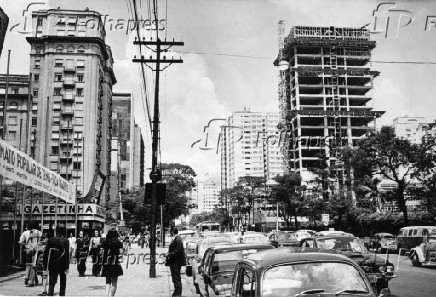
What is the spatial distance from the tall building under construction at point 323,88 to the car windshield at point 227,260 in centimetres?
A: 9267

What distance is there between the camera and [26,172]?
1477 cm

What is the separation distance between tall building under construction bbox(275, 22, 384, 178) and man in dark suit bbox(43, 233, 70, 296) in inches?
3652

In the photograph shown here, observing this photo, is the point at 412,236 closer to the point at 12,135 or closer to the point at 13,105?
the point at 12,135

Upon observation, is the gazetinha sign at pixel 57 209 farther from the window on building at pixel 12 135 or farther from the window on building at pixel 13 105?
the window on building at pixel 13 105

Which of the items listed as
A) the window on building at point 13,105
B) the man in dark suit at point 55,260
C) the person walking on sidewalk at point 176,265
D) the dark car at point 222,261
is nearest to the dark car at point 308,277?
the dark car at point 222,261

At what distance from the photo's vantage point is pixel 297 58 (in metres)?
110

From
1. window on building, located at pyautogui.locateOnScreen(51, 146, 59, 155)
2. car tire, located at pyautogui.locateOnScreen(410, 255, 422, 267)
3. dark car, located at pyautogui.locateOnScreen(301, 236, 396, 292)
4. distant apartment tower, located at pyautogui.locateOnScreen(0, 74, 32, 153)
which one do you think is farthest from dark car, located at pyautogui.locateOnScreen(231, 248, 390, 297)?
distant apartment tower, located at pyautogui.locateOnScreen(0, 74, 32, 153)

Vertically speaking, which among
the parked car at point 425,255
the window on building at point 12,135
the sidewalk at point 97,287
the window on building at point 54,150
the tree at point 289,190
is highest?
the window on building at point 12,135

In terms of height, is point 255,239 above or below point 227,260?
below

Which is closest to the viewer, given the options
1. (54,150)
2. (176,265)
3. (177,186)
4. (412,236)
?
(176,265)

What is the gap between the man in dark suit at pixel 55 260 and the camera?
10797 millimetres

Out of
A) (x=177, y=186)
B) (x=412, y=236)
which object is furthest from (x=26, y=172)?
(x=177, y=186)

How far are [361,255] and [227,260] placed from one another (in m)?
4.19

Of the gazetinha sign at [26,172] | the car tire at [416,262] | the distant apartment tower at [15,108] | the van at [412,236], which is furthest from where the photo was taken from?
the distant apartment tower at [15,108]
